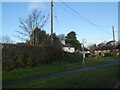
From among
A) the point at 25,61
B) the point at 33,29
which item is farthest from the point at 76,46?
the point at 25,61

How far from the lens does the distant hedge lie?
26953 mm

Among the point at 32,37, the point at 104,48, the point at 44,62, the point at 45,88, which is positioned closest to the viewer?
the point at 45,88

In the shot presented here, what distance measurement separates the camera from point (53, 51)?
37.1 meters

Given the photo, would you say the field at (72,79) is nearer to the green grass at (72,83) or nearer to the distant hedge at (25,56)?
the green grass at (72,83)

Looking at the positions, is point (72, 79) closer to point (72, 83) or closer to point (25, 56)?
point (72, 83)

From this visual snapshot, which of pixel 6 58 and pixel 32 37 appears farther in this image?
pixel 32 37

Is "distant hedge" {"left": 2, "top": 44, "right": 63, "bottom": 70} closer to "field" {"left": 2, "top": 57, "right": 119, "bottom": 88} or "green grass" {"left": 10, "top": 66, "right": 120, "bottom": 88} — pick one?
"field" {"left": 2, "top": 57, "right": 119, "bottom": 88}

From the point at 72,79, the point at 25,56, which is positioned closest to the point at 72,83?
the point at 72,79

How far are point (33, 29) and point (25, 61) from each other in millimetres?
24370

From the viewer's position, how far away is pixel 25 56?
98.0ft

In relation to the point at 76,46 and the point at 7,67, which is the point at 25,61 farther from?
the point at 76,46

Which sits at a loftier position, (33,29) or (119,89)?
(33,29)

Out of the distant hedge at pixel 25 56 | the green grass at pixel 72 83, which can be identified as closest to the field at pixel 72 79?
the green grass at pixel 72 83

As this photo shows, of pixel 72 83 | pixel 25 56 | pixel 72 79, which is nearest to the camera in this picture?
pixel 72 83
